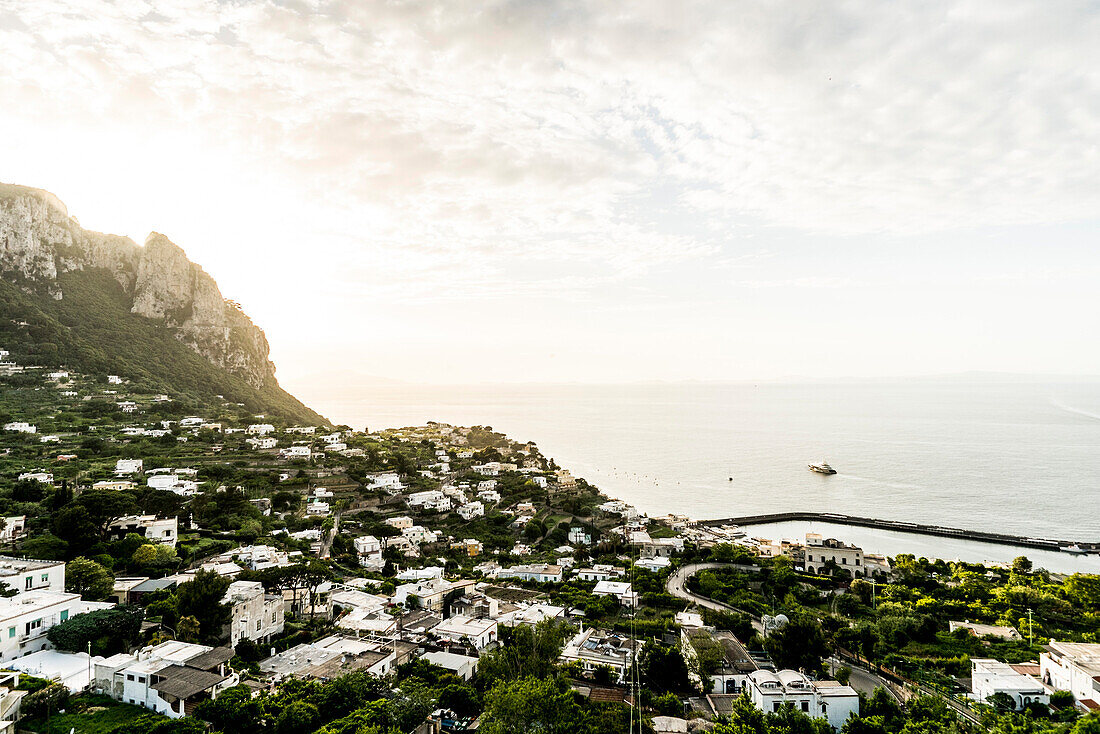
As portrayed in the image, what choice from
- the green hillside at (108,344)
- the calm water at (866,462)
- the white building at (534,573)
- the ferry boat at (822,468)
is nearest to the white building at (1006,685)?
the white building at (534,573)

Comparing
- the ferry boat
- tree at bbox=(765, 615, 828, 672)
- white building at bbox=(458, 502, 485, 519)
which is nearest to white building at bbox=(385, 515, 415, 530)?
white building at bbox=(458, 502, 485, 519)

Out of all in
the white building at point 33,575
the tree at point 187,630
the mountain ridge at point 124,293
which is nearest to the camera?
the tree at point 187,630

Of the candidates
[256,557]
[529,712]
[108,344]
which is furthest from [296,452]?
[529,712]

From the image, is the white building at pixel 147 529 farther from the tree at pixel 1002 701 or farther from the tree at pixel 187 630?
the tree at pixel 1002 701

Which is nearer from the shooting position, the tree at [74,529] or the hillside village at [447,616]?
the hillside village at [447,616]

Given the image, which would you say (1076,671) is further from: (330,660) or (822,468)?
(822,468)

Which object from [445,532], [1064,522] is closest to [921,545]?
[1064,522]

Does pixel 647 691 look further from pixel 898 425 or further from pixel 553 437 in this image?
pixel 898 425

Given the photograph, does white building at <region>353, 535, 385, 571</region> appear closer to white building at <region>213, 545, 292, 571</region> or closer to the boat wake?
white building at <region>213, 545, 292, 571</region>
